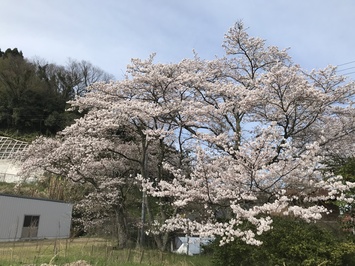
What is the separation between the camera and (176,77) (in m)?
11.8

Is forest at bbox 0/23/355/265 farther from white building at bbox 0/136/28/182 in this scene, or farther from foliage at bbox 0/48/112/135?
foliage at bbox 0/48/112/135

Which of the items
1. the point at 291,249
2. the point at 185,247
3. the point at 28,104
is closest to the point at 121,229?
the point at 185,247

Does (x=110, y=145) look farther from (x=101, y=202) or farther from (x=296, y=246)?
(x=296, y=246)

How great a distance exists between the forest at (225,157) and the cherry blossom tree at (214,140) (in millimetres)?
40

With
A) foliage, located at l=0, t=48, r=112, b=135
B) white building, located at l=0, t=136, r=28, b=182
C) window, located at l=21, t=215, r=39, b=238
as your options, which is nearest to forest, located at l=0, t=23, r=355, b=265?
window, located at l=21, t=215, r=39, b=238

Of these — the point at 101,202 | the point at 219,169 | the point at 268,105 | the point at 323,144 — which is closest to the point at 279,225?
the point at 219,169

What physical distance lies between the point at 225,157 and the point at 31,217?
1301 centimetres

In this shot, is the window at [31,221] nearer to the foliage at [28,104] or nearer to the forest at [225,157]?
the forest at [225,157]

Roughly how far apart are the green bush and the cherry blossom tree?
317 mm

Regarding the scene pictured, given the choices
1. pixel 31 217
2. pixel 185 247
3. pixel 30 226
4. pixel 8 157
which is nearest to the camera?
pixel 185 247

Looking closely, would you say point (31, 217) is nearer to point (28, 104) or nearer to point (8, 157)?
point (8, 157)

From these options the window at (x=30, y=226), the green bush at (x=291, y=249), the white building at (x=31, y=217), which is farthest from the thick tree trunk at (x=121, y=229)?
the window at (x=30, y=226)

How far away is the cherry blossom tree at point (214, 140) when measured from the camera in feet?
23.9

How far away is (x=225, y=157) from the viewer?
838cm
